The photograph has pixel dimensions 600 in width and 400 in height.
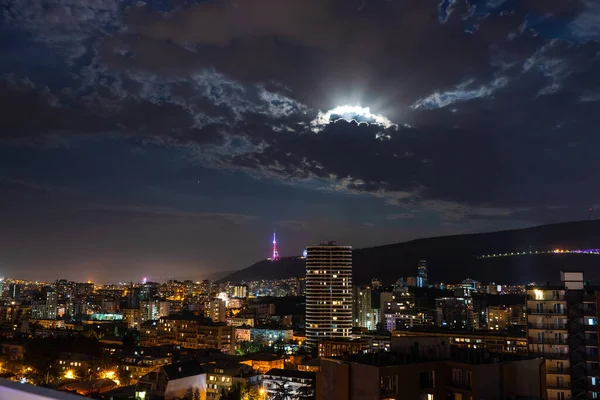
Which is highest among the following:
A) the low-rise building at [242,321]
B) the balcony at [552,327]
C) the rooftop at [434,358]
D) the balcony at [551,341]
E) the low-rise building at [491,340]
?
the rooftop at [434,358]

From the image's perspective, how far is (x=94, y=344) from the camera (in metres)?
23.9

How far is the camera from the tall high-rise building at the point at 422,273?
59938 millimetres

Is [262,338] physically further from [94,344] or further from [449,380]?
[449,380]

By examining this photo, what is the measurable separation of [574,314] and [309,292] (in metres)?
26.6

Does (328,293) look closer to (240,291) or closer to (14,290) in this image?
(240,291)

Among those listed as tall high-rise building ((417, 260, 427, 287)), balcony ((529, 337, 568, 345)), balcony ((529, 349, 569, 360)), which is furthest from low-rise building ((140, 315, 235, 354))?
tall high-rise building ((417, 260, 427, 287))

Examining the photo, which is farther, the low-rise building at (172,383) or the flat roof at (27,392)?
the low-rise building at (172,383)

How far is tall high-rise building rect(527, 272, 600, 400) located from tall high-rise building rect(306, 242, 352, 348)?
2238 centimetres

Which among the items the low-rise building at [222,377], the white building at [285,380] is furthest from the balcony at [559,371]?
the low-rise building at [222,377]

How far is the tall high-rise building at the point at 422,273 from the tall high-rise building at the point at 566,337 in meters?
51.0

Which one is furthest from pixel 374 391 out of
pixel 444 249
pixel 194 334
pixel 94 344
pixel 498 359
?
pixel 444 249

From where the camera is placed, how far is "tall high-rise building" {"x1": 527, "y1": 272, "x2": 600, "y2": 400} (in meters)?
9.12

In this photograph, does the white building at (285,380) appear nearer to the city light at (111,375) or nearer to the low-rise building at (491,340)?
the low-rise building at (491,340)

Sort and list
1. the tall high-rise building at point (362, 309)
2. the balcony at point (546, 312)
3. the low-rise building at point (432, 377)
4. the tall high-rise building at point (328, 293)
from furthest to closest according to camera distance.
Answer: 1. the tall high-rise building at point (362, 309)
2. the tall high-rise building at point (328, 293)
3. the balcony at point (546, 312)
4. the low-rise building at point (432, 377)
